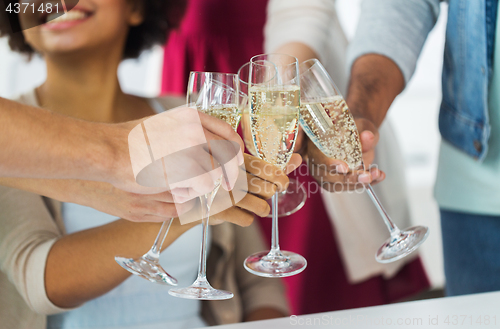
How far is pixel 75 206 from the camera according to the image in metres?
0.67

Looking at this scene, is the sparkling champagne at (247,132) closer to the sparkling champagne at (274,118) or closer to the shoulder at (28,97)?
the sparkling champagne at (274,118)

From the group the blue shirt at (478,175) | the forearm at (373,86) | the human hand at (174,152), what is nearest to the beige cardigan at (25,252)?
the human hand at (174,152)

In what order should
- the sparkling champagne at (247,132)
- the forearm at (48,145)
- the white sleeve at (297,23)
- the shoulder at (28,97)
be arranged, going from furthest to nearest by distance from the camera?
the white sleeve at (297,23) < the shoulder at (28,97) < the sparkling champagne at (247,132) < the forearm at (48,145)

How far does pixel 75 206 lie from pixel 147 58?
30 cm

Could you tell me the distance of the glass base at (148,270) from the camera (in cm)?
57

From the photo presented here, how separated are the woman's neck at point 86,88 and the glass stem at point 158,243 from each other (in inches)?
8.5

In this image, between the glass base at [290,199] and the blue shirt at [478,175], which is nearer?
the glass base at [290,199]

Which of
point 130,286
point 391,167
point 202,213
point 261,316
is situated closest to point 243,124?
point 202,213

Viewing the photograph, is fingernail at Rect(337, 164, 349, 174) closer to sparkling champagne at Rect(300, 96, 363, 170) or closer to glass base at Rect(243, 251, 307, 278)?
sparkling champagne at Rect(300, 96, 363, 170)

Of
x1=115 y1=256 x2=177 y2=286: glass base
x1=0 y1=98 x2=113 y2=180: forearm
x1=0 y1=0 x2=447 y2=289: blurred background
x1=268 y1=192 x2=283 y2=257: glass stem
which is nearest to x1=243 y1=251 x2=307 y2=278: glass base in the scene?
x1=268 y1=192 x2=283 y2=257: glass stem

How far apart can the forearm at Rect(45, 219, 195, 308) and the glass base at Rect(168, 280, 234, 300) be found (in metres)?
0.11

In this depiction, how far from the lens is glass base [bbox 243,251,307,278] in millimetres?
590

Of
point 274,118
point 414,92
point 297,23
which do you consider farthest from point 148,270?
point 414,92

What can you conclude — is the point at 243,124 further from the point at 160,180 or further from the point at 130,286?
the point at 130,286
